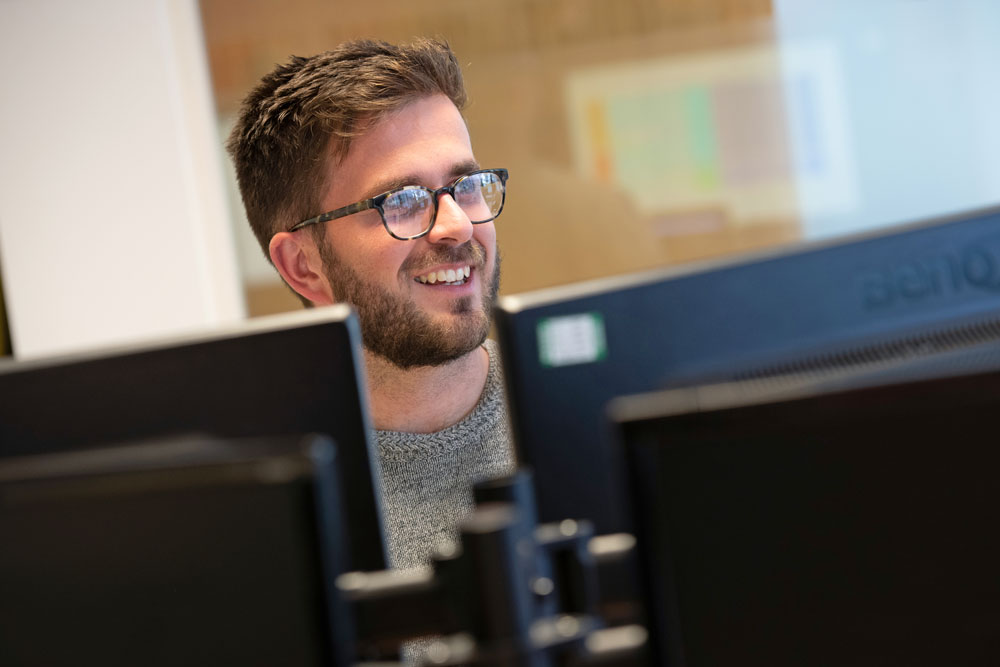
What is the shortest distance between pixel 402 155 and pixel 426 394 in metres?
0.38

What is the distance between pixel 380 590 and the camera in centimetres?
58

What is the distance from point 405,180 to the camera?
5.25 ft

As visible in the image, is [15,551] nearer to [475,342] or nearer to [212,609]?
[212,609]

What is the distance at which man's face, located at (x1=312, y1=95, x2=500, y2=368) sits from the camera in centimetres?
150

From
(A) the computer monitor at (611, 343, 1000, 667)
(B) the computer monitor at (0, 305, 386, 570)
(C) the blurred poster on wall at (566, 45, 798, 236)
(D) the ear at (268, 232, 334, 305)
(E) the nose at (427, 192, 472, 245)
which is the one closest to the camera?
(A) the computer monitor at (611, 343, 1000, 667)

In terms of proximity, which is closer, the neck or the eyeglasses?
the neck

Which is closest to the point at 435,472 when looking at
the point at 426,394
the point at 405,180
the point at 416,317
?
the point at 426,394

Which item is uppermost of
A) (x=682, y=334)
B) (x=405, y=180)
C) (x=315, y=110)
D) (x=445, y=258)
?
(x=315, y=110)

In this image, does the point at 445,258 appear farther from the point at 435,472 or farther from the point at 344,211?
the point at 435,472

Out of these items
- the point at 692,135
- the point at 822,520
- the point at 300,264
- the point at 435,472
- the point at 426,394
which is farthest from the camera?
the point at 692,135

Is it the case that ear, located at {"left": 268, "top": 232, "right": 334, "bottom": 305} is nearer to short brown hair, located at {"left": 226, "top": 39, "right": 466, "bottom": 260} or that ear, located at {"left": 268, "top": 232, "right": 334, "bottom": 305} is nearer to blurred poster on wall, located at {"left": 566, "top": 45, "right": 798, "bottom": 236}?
short brown hair, located at {"left": 226, "top": 39, "right": 466, "bottom": 260}

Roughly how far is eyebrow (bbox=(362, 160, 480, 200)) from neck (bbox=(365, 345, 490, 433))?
262 millimetres

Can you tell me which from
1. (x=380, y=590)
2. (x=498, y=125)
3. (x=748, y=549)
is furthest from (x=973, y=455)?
(x=498, y=125)

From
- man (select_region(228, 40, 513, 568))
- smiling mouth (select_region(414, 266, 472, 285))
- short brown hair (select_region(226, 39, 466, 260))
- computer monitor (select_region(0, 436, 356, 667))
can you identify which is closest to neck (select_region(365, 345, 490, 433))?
man (select_region(228, 40, 513, 568))
